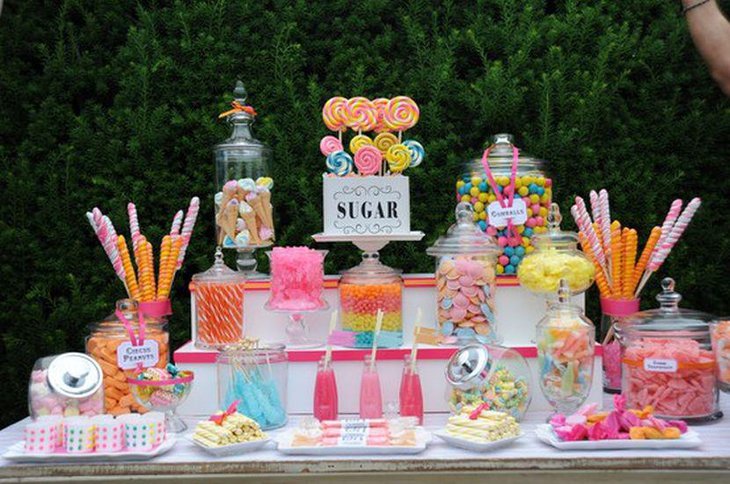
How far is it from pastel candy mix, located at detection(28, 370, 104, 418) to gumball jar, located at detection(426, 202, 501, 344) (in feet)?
3.51

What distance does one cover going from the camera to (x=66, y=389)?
2.16 m

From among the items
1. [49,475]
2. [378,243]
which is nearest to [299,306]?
[378,243]

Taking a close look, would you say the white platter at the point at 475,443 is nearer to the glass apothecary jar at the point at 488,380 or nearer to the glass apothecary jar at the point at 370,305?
the glass apothecary jar at the point at 488,380

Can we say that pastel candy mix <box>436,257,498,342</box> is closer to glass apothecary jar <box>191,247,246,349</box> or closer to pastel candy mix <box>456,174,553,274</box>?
pastel candy mix <box>456,174,553,274</box>

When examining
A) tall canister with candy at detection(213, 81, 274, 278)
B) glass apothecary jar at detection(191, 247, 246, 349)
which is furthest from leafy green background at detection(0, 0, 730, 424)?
glass apothecary jar at detection(191, 247, 246, 349)

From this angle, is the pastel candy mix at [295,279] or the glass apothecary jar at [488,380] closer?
the glass apothecary jar at [488,380]

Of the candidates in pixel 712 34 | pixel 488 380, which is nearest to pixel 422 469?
pixel 488 380

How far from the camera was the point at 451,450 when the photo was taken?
2.04 metres

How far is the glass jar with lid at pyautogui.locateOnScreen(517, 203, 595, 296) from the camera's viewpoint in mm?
2430

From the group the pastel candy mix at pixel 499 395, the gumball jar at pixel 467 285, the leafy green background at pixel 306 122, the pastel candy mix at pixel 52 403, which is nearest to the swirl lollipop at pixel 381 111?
the gumball jar at pixel 467 285

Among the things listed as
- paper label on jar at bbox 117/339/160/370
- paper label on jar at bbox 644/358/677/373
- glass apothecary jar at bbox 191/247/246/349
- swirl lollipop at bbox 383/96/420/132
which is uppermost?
swirl lollipop at bbox 383/96/420/132

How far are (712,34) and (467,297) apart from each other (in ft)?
4.85

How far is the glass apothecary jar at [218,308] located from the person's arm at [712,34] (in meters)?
1.95

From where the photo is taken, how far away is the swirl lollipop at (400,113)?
2.62 meters
